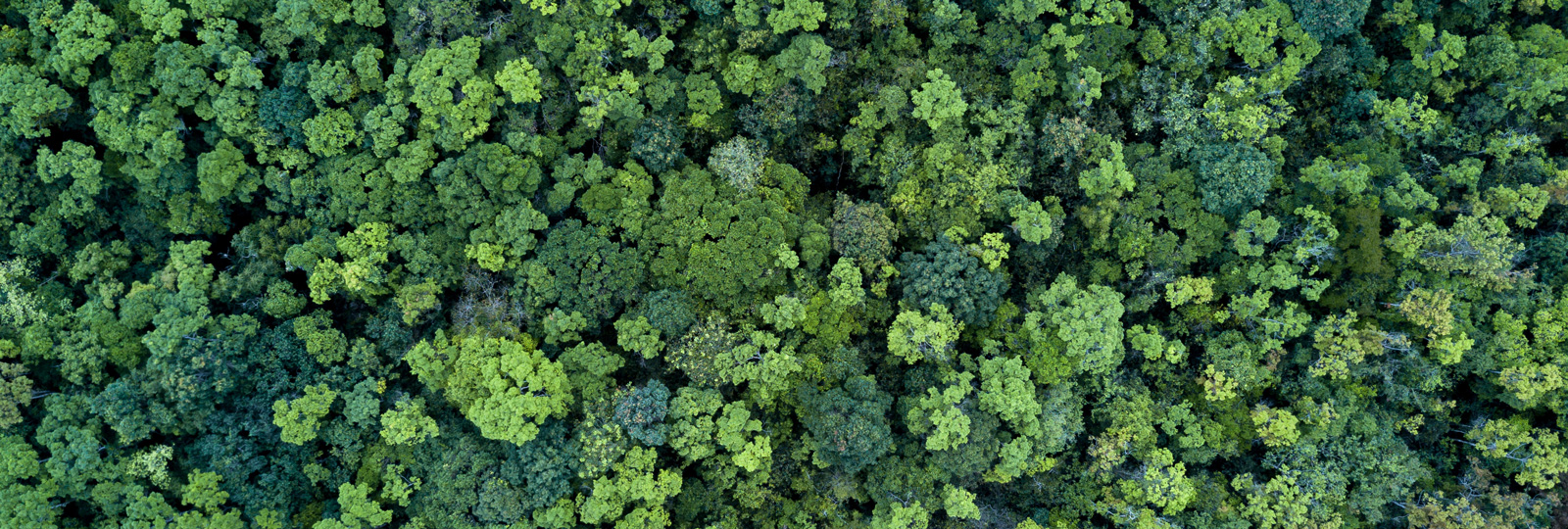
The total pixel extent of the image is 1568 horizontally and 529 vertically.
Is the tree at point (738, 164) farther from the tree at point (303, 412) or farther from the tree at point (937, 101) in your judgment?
the tree at point (303, 412)

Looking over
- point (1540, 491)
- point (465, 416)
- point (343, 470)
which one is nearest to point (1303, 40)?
point (1540, 491)

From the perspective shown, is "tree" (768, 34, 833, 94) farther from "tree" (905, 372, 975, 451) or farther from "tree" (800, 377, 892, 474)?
"tree" (905, 372, 975, 451)

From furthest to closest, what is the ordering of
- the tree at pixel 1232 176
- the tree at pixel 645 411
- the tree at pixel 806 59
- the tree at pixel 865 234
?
1. the tree at pixel 806 59
2. the tree at pixel 1232 176
3. the tree at pixel 865 234
4. the tree at pixel 645 411

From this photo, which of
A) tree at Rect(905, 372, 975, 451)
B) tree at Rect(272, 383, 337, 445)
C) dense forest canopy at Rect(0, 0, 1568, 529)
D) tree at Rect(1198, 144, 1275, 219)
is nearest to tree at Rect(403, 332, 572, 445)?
dense forest canopy at Rect(0, 0, 1568, 529)

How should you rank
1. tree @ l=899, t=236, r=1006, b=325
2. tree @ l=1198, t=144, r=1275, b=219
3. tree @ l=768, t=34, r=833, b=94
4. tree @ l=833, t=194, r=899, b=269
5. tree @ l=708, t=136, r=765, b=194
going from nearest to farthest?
tree @ l=899, t=236, r=1006, b=325
tree @ l=833, t=194, r=899, b=269
tree @ l=1198, t=144, r=1275, b=219
tree @ l=768, t=34, r=833, b=94
tree @ l=708, t=136, r=765, b=194

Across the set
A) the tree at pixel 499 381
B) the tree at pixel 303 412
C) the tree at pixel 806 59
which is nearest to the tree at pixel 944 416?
the tree at pixel 806 59

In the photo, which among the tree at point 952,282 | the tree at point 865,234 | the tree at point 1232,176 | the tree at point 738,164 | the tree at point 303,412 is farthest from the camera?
the tree at point 738,164

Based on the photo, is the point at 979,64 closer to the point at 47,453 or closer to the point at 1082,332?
the point at 1082,332

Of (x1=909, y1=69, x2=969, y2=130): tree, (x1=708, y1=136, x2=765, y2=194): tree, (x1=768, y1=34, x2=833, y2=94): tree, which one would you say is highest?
(x1=768, y1=34, x2=833, y2=94): tree
